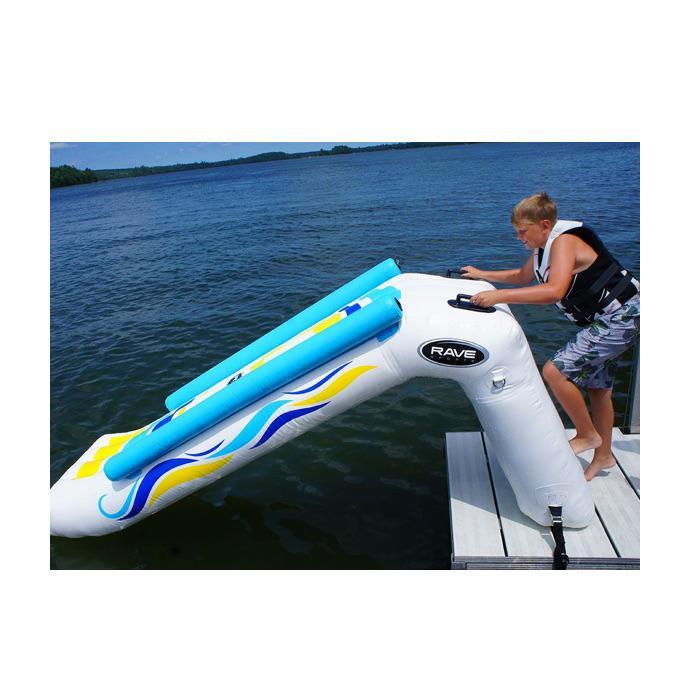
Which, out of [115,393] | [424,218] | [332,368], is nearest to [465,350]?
[332,368]

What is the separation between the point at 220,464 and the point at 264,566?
1057 millimetres

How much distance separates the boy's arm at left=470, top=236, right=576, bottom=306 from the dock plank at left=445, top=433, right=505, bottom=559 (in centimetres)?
155

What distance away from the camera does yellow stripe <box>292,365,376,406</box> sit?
364 cm

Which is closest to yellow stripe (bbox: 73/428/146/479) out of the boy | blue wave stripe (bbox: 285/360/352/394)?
blue wave stripe (bbox: 285/360/352/394)

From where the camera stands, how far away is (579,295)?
145 inches

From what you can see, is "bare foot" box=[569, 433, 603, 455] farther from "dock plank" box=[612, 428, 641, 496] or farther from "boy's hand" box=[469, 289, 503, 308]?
"boy's hand" box=[469, 289, 503, 308]

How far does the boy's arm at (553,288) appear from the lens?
134 inches

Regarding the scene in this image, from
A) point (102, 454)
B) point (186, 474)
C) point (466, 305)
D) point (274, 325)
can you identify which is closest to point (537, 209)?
point (466, 305)

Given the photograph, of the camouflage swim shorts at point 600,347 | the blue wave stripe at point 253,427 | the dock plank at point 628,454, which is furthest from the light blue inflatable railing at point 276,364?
the dock plank at point 628,454

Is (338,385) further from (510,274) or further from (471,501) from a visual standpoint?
(510,274)

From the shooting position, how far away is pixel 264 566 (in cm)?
447

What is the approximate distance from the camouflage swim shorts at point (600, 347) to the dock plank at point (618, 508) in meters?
0.76

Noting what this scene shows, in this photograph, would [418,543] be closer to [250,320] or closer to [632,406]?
[632,406]

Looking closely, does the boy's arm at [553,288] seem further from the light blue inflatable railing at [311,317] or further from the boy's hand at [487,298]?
the light blue inflatable railing at [311,317]
